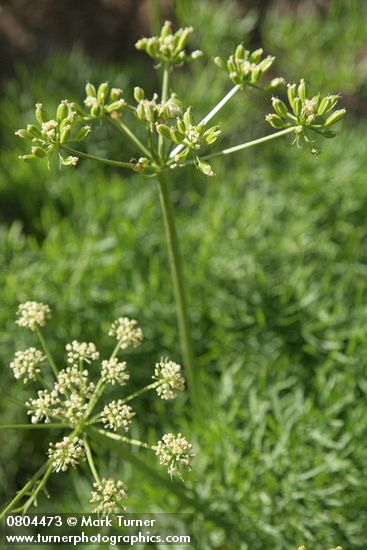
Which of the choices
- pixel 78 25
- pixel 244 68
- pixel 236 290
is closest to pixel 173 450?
pixel 244 68

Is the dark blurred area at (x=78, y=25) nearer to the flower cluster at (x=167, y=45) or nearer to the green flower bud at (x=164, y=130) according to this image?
the flower cluster at (x=167, y=45)

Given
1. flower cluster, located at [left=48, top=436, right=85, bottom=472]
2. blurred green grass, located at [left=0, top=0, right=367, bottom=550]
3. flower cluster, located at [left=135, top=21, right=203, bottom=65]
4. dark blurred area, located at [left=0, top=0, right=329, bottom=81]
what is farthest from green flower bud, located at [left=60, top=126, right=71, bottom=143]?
dark blurred area, located at [left=0, top=0, right=329, bottom=81]

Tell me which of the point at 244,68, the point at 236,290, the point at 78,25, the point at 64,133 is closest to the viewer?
the point at 64,133

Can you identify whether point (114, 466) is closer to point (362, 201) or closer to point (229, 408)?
point (229, 408)

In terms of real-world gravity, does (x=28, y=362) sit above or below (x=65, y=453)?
above

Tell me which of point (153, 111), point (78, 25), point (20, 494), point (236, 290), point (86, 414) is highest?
point (78, 25)

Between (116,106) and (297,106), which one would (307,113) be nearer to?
(297,106)

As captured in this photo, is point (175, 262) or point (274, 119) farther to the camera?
point (175, 262)

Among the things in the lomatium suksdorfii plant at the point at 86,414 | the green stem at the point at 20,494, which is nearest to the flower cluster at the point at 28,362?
the lomatium suksdorfii plant at the point at 86,414

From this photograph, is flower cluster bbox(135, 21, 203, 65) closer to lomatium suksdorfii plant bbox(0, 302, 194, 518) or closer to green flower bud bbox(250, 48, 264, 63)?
green flower bud bbox(250, 48, 264, 63)

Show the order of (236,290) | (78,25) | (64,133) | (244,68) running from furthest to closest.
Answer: (78,25), (236,290), (244,68), (64,133)
